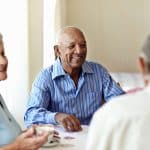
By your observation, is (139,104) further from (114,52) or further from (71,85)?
(114,52)

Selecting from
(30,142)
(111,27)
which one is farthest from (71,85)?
(111,27)

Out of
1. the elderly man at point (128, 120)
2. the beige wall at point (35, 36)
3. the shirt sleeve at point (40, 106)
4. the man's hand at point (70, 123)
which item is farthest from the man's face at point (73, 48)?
the elderly man at point (128, 120)

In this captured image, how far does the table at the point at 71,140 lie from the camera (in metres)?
1.46

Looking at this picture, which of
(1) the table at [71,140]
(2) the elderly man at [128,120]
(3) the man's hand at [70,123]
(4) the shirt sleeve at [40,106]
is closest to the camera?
(2) the elderly man at [128,120]

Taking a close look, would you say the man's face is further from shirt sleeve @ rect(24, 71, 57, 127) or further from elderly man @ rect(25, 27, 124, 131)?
shirt sleeve @ rect(24, 71, 57, 127)

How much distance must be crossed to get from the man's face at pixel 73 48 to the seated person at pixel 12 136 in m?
0.52

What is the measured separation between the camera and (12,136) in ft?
4.94

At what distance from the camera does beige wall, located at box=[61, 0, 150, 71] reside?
345 centimetres

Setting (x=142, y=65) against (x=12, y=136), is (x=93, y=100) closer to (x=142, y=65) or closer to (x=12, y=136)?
(x=12, y=136)

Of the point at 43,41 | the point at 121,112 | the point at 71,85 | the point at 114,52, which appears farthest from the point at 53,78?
the point at 114,52

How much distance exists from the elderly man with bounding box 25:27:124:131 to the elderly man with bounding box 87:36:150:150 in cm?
108

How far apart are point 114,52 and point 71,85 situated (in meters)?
1.51

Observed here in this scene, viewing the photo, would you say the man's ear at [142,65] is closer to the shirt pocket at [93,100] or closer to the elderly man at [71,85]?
the elderly man at [71,85]

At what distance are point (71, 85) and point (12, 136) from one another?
644mm
